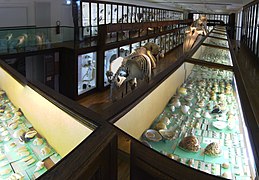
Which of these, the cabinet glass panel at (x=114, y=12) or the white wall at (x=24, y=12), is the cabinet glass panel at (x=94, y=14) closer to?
the white wall at (x=24, y=12)

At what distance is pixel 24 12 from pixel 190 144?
33.7ft

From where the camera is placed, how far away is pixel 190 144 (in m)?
1.78

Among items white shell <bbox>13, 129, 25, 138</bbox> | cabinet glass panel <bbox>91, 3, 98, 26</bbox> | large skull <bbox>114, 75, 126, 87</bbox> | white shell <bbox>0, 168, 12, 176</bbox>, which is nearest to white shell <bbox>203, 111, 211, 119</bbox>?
white shell <bbox>13, 129, 25, 138</bbox>

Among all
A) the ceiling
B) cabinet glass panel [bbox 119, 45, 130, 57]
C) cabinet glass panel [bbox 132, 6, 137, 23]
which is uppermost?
the ceiling

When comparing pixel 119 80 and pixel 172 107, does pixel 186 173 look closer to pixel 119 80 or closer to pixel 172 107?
pixel 172 107

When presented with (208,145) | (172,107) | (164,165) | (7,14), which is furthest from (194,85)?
(7,14)

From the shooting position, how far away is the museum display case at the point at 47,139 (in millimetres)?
1010

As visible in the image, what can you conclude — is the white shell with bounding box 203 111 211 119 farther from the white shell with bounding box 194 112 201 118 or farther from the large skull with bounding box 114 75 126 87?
the large skull with bounding box 114 75 126 87

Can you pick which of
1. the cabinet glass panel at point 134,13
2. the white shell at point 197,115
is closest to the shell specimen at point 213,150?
the white shell at point 197,115

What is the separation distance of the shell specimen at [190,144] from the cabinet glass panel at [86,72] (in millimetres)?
8629

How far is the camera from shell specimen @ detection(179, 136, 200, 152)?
5.74ft

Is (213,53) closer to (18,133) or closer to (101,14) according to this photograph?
(18,133)

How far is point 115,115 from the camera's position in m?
1.55

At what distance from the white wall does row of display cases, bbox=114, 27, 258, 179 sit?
848 centimetres
